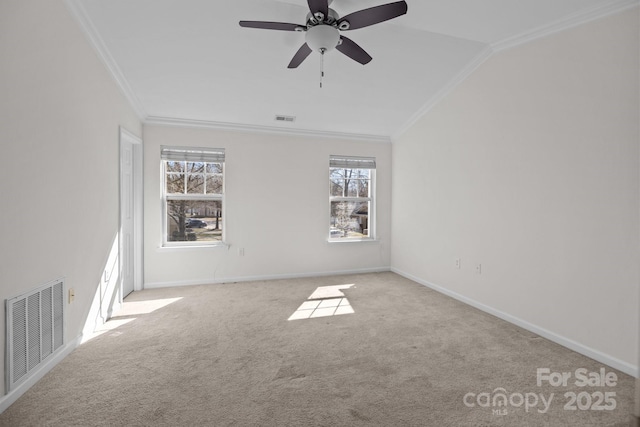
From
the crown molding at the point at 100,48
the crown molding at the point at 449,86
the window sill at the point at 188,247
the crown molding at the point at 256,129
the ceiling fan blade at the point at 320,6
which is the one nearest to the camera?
the ceiling fan blade at the point at 320,6

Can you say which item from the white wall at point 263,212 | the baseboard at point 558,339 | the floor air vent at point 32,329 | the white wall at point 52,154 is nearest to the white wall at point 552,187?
the baseboard at point 558,339

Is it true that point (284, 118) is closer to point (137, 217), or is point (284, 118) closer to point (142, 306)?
point (137, 217)

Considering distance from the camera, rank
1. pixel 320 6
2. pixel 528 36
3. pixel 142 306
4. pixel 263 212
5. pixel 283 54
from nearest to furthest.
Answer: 1. pixel 320 6
2. pixel 528 36
3. pixel 283 54
4. pixel 142 306
5. pixel 263 212

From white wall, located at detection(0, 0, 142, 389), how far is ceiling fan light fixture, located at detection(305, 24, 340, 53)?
1.75 m

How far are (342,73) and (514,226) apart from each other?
242cm

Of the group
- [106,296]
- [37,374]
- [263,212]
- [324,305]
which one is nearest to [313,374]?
[324,305]

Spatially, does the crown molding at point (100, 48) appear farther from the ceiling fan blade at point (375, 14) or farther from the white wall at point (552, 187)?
the white wall at point (552, 187)

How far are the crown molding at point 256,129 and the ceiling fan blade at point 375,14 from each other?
265 centimetres

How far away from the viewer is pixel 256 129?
4.62m

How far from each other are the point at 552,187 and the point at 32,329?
13.6ft

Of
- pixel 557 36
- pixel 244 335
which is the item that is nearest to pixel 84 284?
pixel 244 335

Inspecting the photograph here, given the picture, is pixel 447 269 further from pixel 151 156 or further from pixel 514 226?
pixel 151 156

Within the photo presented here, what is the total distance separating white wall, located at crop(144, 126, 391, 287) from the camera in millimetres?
4332

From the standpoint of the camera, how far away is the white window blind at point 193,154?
169 inches
